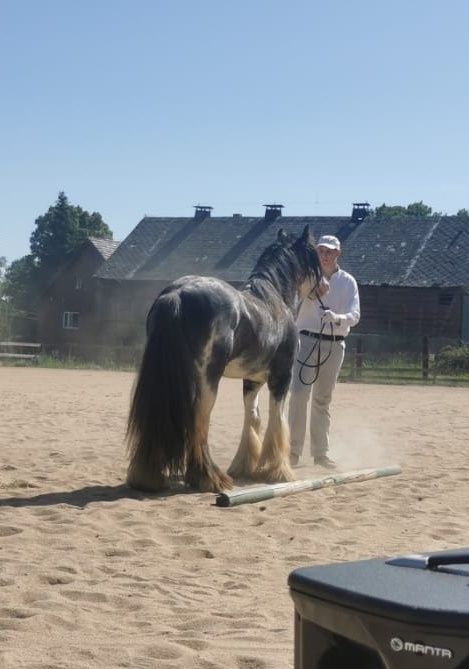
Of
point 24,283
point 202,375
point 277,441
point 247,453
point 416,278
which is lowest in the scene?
point 247,453

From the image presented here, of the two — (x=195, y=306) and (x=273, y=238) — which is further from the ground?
(x=273, y=238)

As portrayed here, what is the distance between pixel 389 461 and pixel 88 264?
45.7m

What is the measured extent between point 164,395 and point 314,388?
9.14 ft

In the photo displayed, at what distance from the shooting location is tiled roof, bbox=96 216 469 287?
1657 inches

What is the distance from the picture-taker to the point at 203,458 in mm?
7477

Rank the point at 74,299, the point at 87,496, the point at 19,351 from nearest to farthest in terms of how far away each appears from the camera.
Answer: the point at 87,496 → the point at 19,351 → the point at 74,299

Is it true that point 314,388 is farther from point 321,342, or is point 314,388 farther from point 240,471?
point 240,471

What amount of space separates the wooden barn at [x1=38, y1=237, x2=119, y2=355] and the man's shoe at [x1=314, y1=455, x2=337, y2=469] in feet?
144

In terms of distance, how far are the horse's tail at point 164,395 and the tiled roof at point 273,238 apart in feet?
113

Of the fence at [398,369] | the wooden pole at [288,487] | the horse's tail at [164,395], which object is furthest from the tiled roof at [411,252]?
the horse's tail at [164,395]

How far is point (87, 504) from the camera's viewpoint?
6.86 m

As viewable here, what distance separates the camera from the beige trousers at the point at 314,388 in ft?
30.6

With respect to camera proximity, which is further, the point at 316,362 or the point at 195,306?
the point at 316,362

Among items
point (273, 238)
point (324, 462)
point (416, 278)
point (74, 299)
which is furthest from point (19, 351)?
point (324, 462)
